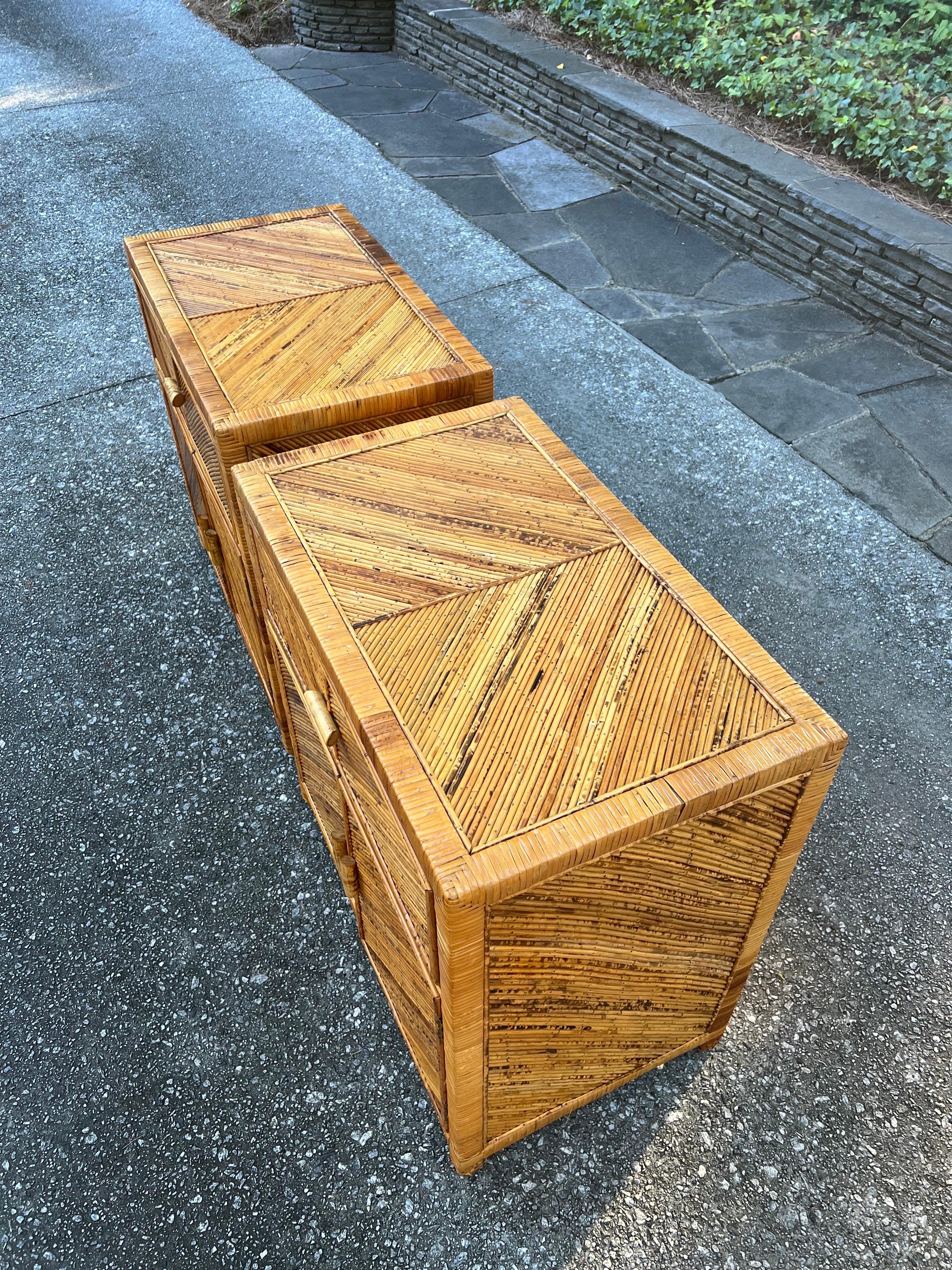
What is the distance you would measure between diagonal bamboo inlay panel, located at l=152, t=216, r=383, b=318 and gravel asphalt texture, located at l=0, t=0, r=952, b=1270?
103cm

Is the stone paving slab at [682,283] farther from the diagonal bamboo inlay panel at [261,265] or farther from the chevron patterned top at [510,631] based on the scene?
the chevron patterned top at [510,631]

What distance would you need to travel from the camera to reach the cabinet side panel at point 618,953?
1391 mm

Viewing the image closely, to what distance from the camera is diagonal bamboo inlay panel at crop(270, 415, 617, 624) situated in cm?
169

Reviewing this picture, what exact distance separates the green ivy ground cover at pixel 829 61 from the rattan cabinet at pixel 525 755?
3.64 meters

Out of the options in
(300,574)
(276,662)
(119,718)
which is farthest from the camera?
(119,718)

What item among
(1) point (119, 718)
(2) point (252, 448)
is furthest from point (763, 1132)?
(1) point (119, 718)

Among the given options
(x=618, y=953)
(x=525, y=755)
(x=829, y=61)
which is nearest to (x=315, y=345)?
(x=525, y=755)

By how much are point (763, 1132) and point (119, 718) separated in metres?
2.04

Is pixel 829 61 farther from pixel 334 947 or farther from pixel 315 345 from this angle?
pixel 334 947

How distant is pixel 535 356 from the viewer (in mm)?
4156

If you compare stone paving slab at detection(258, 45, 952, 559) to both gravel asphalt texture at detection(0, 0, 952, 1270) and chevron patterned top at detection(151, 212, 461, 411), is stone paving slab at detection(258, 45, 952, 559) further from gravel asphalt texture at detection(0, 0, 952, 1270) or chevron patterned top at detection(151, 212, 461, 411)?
chevron patterned top at detection(151, 212, 461, 411)

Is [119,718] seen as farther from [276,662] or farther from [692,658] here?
[692,658]

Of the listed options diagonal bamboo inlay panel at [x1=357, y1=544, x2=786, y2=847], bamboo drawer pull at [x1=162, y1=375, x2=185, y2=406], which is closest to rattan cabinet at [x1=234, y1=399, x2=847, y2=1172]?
diagonal bamboo inlay panel at [x1=357, y1=544, x2=786, y2=847]

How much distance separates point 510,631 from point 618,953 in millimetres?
579
